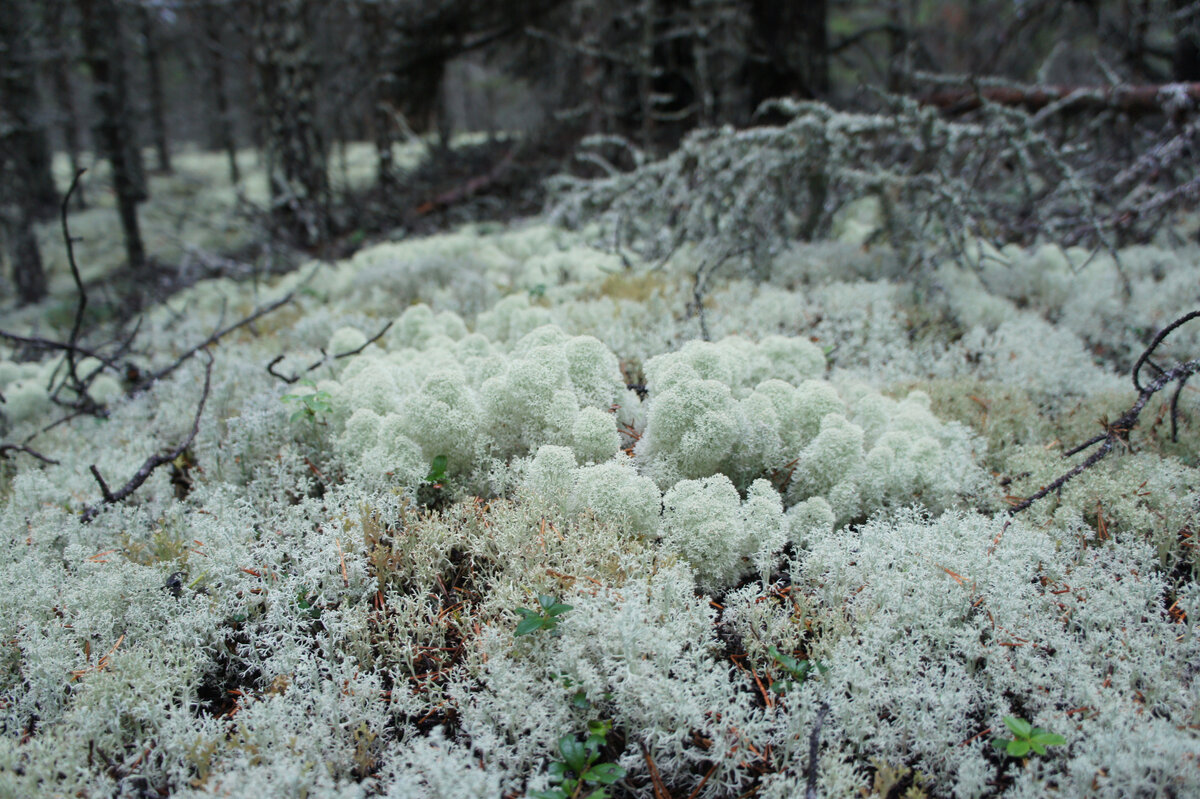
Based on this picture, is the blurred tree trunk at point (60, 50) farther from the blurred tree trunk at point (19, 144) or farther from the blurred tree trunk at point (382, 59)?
the blurred tree trunk at point (382, 59)

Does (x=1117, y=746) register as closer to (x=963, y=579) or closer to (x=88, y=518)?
(x=963, y=579)

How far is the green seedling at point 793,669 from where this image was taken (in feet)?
5.20

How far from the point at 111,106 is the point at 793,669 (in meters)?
11.3

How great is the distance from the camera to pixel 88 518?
7.50ft

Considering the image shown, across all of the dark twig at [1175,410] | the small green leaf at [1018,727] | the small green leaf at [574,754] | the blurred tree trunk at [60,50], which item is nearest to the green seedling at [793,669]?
the small green leaf at [1018,727]

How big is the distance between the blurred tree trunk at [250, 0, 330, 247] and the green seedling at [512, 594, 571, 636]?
21.0 feet

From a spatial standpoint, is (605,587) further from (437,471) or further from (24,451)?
(24,451)

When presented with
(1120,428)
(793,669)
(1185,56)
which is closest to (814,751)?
(793,669)

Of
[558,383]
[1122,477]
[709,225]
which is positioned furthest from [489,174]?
[1122,477]

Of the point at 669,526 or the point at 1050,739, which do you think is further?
the point at 669,526

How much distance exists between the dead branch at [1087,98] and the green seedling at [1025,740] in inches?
159

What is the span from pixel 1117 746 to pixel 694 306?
2.69 metres

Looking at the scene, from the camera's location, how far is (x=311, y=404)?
251 centimetres

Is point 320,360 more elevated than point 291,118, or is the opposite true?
point 291,118
